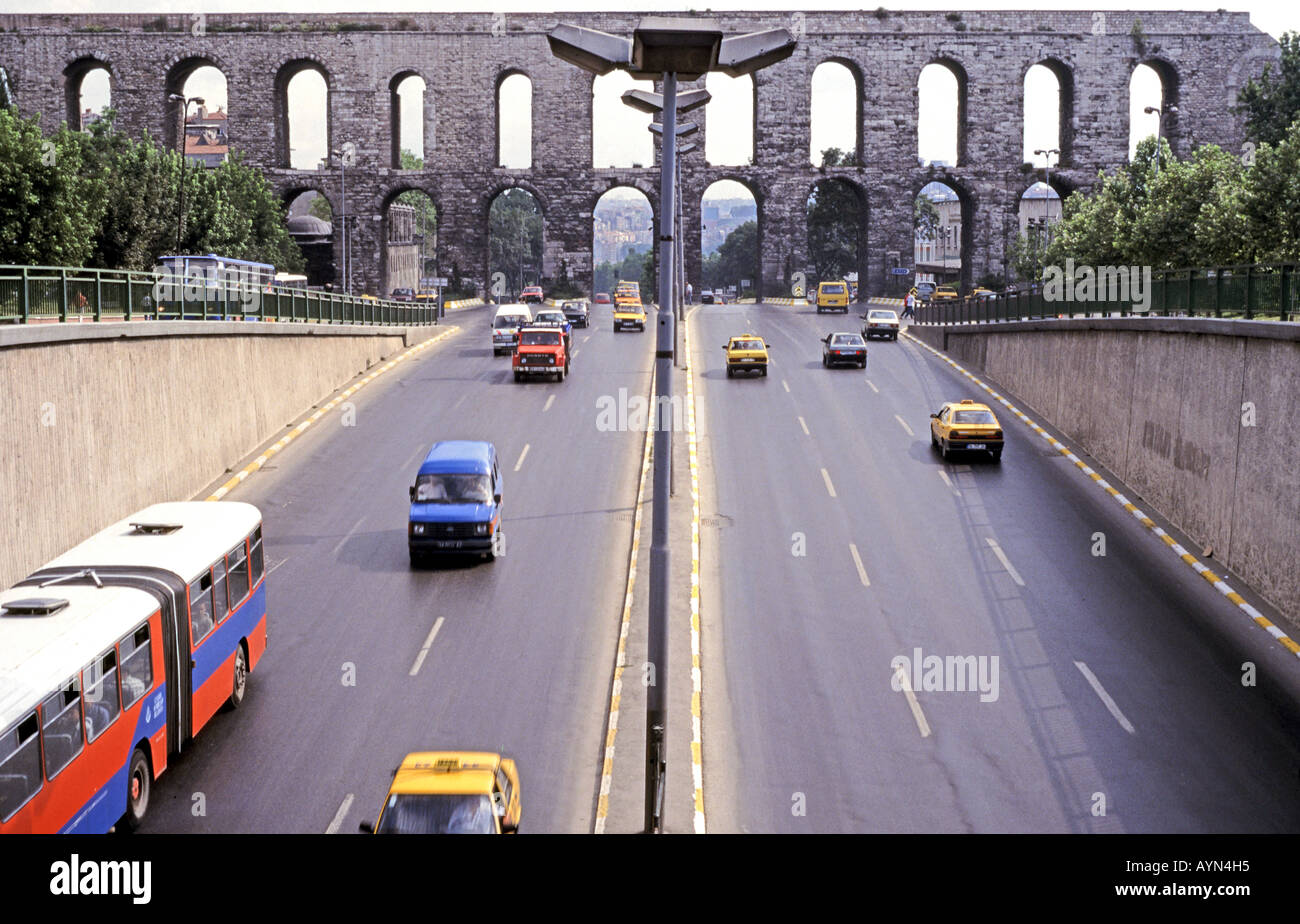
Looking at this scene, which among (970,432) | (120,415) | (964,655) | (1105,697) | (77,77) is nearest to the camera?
(1105,697)

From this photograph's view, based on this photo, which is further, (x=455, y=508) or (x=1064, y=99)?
(x=1064, y=99)

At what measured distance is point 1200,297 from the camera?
3434cm

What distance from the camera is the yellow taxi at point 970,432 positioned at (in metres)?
40.8

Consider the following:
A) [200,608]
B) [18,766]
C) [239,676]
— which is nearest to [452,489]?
[239,676]

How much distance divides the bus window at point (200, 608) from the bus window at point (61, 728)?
13.8ft

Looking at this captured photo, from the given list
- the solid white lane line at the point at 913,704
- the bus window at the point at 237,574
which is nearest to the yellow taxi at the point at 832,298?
the solid white lane line at the point at 913,704

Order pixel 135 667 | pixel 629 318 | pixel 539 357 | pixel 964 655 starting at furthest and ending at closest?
pixel 629 318 → pixel 539 357 → pixel 964 655 → pixel 135 667

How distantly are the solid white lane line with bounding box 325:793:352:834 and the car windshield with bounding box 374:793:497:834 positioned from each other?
2.75 m

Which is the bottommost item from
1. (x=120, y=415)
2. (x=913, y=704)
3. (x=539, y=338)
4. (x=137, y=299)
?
(x=913, y=704)

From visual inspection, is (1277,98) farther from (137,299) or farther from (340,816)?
(340,816)

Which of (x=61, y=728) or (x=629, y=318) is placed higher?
(x=629, y=318)

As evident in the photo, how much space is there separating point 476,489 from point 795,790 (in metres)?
13.6

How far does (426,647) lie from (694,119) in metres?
91.3

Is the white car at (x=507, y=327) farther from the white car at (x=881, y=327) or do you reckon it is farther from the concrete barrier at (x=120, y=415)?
the concrete barrier at (x=120, y=415)
